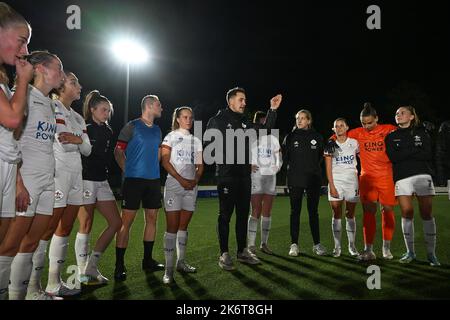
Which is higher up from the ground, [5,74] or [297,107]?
[297,107]

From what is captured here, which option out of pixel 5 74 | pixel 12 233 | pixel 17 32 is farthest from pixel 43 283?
pixel 17 32

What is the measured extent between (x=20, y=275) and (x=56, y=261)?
93cm

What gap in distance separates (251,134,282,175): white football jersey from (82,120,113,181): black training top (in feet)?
8.94

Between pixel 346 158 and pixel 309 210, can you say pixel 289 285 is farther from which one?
pixel 346 158

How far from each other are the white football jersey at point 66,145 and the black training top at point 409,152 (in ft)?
14.5

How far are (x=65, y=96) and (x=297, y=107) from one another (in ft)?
114

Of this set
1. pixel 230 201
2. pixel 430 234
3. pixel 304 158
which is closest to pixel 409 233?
pixel 430 234

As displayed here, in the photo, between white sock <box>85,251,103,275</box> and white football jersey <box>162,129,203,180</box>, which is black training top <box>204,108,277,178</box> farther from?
white sock <box>85,251,103,275</box>

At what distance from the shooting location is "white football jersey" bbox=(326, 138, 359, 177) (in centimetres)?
627

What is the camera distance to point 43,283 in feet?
15.1

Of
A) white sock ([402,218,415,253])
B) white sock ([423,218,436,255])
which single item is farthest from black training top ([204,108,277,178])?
white sock ([423,218,436,255])
